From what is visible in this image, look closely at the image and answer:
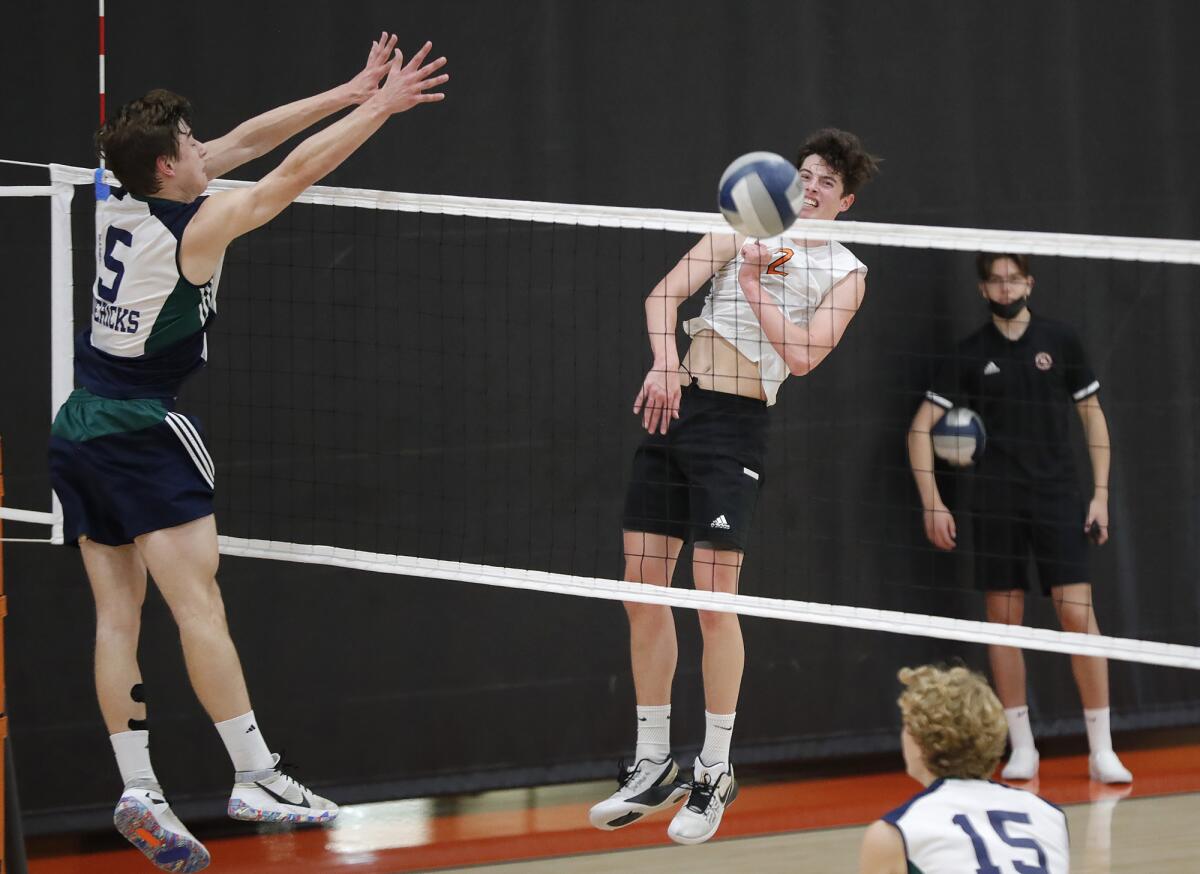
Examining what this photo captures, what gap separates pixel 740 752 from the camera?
6.21 metres

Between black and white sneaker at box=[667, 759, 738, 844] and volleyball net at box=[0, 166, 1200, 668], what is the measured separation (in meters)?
0.79

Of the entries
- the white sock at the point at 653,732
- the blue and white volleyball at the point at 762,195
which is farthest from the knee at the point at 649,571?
the blue and white volleyball at the point at 762,195

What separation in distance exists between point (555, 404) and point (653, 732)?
1645 millimetres

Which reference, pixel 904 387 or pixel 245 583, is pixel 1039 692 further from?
pixel 245 583

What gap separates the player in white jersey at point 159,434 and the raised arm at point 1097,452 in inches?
138

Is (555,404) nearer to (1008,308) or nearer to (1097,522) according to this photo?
(1008,308)

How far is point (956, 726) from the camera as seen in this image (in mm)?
2650

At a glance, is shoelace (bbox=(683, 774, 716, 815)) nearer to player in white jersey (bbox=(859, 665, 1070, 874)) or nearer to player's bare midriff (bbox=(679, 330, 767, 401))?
player's bare midriff (bbox=(679, 330, 767, 401))

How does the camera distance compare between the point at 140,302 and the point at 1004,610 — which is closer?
the point at 140,302

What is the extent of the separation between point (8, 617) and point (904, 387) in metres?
3.86

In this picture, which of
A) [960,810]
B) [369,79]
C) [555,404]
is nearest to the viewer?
[960,810]

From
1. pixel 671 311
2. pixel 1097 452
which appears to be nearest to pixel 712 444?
pixel 671 311

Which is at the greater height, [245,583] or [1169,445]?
[1169,445]

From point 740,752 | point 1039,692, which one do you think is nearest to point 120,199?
point 740,752
